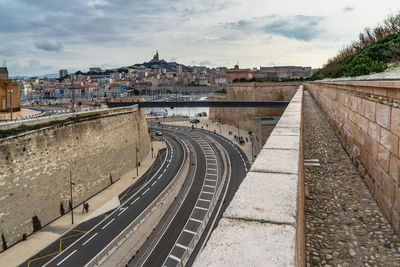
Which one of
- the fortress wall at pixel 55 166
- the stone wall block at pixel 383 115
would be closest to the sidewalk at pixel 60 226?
the fortress wall at pixel 55 166

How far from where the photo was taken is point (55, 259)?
12477 millimetres

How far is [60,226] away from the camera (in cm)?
1609

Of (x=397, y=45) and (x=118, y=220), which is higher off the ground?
(x=397, y=45)

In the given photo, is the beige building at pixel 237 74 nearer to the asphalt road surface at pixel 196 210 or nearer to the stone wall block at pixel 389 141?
the asphalt road surface at pixel 196 210

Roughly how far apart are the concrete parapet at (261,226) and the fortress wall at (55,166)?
52.0 feet

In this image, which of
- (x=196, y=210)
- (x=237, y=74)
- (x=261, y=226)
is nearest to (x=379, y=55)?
(x=196, y=210)

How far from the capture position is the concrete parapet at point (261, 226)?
1.47 m

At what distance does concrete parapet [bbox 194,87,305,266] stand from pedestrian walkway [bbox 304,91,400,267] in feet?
2.89

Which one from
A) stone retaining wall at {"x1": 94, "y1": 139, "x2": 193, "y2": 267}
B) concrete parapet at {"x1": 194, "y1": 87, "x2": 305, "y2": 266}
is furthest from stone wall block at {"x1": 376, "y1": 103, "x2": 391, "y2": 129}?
stone retaining wall at {"x1": 94, "y1": 139, "x2": 193, "y2": 267}

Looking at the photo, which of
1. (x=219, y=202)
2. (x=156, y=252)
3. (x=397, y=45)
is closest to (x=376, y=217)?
(x=156, y=252)

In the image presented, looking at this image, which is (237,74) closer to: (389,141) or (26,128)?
(26,128)

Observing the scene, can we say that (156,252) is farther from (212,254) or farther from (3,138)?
(212,254)

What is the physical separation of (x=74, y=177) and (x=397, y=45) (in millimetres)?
24577

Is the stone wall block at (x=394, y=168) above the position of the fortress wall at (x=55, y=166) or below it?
above
